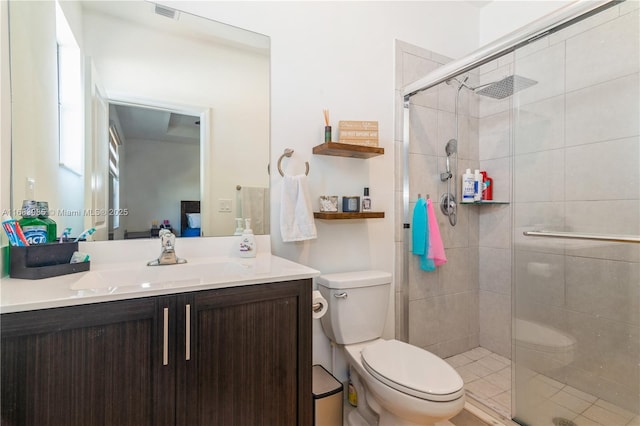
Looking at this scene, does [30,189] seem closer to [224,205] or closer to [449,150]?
[224,205]

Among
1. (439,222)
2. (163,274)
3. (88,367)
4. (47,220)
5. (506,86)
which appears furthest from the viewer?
(439,222)

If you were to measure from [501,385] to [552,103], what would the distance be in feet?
5.33

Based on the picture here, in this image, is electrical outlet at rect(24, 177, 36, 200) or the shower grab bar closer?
electrical outlet at rect(24, 177, 36, 200)

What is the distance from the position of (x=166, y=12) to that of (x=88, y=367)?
4.73ft

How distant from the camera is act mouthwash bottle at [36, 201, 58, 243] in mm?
1054

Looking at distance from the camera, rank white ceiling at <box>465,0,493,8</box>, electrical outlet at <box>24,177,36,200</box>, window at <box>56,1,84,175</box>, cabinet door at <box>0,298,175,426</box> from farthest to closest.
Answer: white ceiling at <box>465,0,493,8</box> < window at <box>56,1,84,175</box> < electrical outlet at <box>24,177,36,200</box> < cabinet door at <box>0,298,175,426</box>

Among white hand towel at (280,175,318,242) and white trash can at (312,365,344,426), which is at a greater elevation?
white hand towel at (280,175,318,242)

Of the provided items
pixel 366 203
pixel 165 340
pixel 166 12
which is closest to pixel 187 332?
pixel 165 340

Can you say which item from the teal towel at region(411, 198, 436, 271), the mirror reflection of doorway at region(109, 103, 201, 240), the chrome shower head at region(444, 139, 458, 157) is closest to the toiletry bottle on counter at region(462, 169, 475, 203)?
the chrome shower head at region(444, 139, 458, 157)

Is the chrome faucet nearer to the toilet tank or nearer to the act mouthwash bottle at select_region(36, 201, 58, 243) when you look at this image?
the act mouthwash bottle at select_region(36, 201, 58, 243)

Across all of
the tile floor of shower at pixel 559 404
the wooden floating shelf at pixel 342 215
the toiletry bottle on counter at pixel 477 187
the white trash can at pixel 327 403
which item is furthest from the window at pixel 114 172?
the toiletry bottle on counter at pixel 477 187

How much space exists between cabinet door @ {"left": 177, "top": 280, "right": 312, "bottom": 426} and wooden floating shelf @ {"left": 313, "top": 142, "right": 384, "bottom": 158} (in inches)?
30.3

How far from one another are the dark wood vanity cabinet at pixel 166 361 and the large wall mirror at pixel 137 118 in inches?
22.8

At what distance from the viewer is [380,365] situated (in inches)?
53.1
